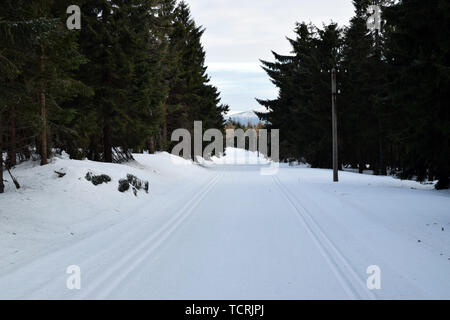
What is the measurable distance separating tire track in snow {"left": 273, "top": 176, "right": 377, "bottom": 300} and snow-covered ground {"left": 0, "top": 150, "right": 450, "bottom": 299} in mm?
19

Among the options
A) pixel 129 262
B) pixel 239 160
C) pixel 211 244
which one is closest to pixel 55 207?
pixel 129 262

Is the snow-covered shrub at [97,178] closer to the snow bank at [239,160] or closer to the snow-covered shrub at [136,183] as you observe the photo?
the snow-covered shrub at [136,183]

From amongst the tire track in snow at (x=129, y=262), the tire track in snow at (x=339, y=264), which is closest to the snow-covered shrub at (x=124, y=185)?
the tire track in snow at (x=129, y=262)

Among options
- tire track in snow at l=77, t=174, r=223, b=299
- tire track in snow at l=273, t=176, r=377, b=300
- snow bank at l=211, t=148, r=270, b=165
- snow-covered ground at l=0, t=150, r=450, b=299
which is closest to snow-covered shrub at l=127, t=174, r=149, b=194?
snow-covered ground at l=0, t=150, r=450, b=299

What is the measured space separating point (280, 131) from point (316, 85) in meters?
12.2

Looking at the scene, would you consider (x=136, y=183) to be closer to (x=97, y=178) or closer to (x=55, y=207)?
(x=97, y=178)

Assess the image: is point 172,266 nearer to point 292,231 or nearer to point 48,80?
point 292,231

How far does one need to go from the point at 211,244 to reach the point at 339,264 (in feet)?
8.28

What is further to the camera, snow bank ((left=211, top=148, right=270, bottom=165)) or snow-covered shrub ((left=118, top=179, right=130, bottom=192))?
snow bank ((left=211, top=148, right=270, bottom=165))

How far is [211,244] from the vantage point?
7.03m

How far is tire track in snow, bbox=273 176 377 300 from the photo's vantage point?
462 centimetres

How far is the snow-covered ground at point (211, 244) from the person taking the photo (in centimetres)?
480

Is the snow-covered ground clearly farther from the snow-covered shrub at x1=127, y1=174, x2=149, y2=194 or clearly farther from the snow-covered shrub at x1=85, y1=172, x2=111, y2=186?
the snow-covered shrub at x1=127, y1=174, x2=149, y2=194
